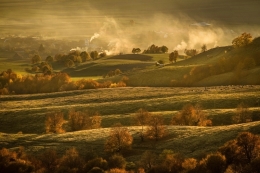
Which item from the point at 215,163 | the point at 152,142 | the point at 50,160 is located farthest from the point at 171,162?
the point at 50,160

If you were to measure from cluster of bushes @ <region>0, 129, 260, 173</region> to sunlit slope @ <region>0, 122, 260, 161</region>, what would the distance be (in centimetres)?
241

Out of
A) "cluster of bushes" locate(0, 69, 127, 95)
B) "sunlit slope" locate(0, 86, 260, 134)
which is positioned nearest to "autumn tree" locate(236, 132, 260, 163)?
"sunlit slope" locate(0, 86, 260, 134)

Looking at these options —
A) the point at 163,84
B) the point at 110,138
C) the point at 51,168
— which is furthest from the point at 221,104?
the point at 163,84

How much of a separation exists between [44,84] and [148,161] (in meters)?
131

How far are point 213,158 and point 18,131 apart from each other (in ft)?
194

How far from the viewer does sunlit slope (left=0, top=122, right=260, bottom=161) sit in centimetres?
6506

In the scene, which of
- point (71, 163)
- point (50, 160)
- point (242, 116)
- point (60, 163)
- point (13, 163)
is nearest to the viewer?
point (71, 163)

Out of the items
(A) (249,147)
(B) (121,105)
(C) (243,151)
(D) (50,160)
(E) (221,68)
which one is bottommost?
(D) (50,160)

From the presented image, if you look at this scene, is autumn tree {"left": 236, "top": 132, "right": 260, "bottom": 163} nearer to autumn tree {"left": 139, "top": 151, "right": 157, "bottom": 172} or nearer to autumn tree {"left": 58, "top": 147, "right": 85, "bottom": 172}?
autumn tree {"left": 139, "top": 151, "right": 157, "bottom": 172}

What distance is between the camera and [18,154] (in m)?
71.6

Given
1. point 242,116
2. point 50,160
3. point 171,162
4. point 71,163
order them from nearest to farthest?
point 171,162
point 71,163
point 50,160
point 242,116

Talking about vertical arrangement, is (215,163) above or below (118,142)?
below

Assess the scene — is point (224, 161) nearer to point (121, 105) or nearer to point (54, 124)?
point (54, 124)

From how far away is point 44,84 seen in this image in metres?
183
